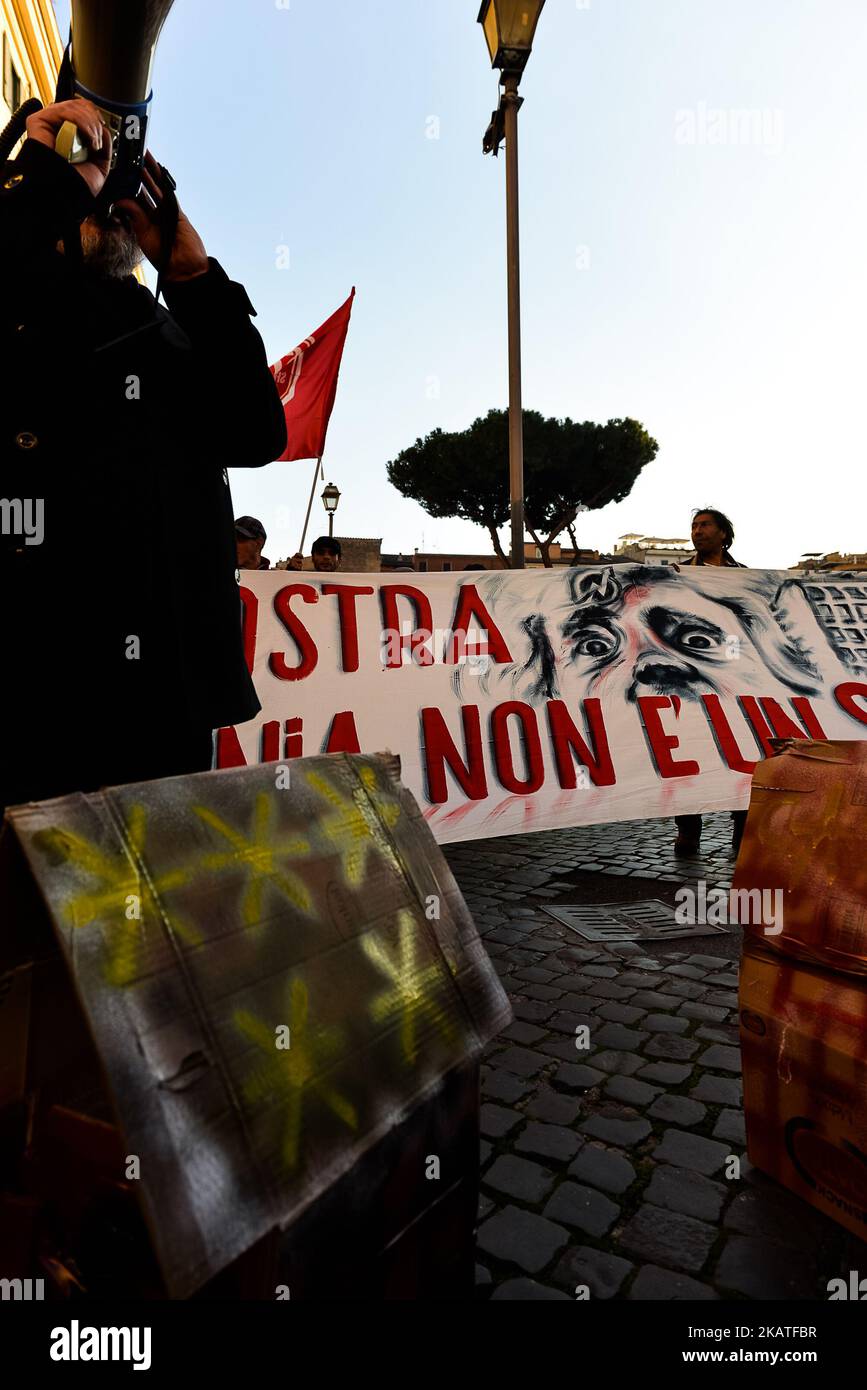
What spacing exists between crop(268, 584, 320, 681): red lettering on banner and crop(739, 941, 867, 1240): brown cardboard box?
291 cm

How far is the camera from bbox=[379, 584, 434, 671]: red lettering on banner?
14.8ft

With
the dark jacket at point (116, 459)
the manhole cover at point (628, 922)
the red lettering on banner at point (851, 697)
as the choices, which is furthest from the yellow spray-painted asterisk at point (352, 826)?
the red lettering on banner at point (851, 697)

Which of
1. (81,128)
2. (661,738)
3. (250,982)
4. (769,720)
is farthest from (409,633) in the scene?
(250,982)

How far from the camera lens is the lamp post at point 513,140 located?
222 inches

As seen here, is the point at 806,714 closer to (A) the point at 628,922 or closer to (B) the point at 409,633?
(A) the point at 628,922

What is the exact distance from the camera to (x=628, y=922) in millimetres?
3861

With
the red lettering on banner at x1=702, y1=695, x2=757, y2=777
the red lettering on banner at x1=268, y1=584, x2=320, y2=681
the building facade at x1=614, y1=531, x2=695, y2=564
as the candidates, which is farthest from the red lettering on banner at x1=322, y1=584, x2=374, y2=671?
the building facade at x1=614, y1=531, x2=695, y2=564

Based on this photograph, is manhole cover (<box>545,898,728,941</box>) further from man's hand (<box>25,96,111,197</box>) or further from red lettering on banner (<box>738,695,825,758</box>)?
man's hand (<box>25,96,111,197</box>)

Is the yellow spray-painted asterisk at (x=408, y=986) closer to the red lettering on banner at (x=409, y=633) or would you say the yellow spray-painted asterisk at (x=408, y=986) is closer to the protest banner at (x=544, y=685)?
the protest banner at (x=544, y=685)

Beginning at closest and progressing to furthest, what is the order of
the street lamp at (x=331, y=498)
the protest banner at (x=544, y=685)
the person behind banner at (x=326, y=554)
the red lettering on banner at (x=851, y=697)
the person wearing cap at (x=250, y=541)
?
1. the protest banner at (x=544, y=685)
2. the red lettering on banner at (x=851, y=697)
3. the person wearing cap at (x=250, y=541)
4. the person behind banner at (x=326, y=554)
5. the street lamp at (x=331, y=498)

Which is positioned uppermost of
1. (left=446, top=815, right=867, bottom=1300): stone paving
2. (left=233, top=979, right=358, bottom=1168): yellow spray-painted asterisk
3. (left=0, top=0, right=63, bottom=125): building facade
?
(left=0, top=0, right=63, bottom=125): building facade

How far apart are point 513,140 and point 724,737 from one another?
198 inches

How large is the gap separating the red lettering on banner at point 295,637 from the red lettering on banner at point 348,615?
0.12 metres
